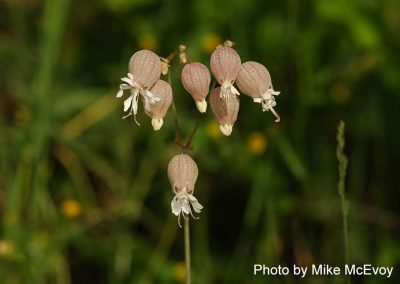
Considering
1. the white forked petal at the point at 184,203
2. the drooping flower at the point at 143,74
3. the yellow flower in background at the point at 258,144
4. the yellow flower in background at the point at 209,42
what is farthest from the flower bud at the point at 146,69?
the yellow flower in background at the point at 209,42

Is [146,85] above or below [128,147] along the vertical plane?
below

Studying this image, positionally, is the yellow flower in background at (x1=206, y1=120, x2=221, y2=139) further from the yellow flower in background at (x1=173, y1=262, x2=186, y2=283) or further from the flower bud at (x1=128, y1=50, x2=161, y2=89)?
the flower bud at (x1=128, y1=50, x2=161, y2=89)

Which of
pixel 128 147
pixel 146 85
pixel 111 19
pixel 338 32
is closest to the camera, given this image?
pixel 146 85

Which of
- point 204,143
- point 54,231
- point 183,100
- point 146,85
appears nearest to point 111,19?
point 183,100

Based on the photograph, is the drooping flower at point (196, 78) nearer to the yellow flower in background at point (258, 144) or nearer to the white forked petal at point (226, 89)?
the white forked petal at point (226, 89)

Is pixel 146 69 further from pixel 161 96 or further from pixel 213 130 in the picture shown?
pixel 213 130

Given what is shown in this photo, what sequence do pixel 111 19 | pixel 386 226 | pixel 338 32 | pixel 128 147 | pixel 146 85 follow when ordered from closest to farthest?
pixel 146 85, pixel 386 226, pixel 128 147, pixel 338 32, pixel 111 19

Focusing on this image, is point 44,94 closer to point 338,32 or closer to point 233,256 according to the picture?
point 233,256
